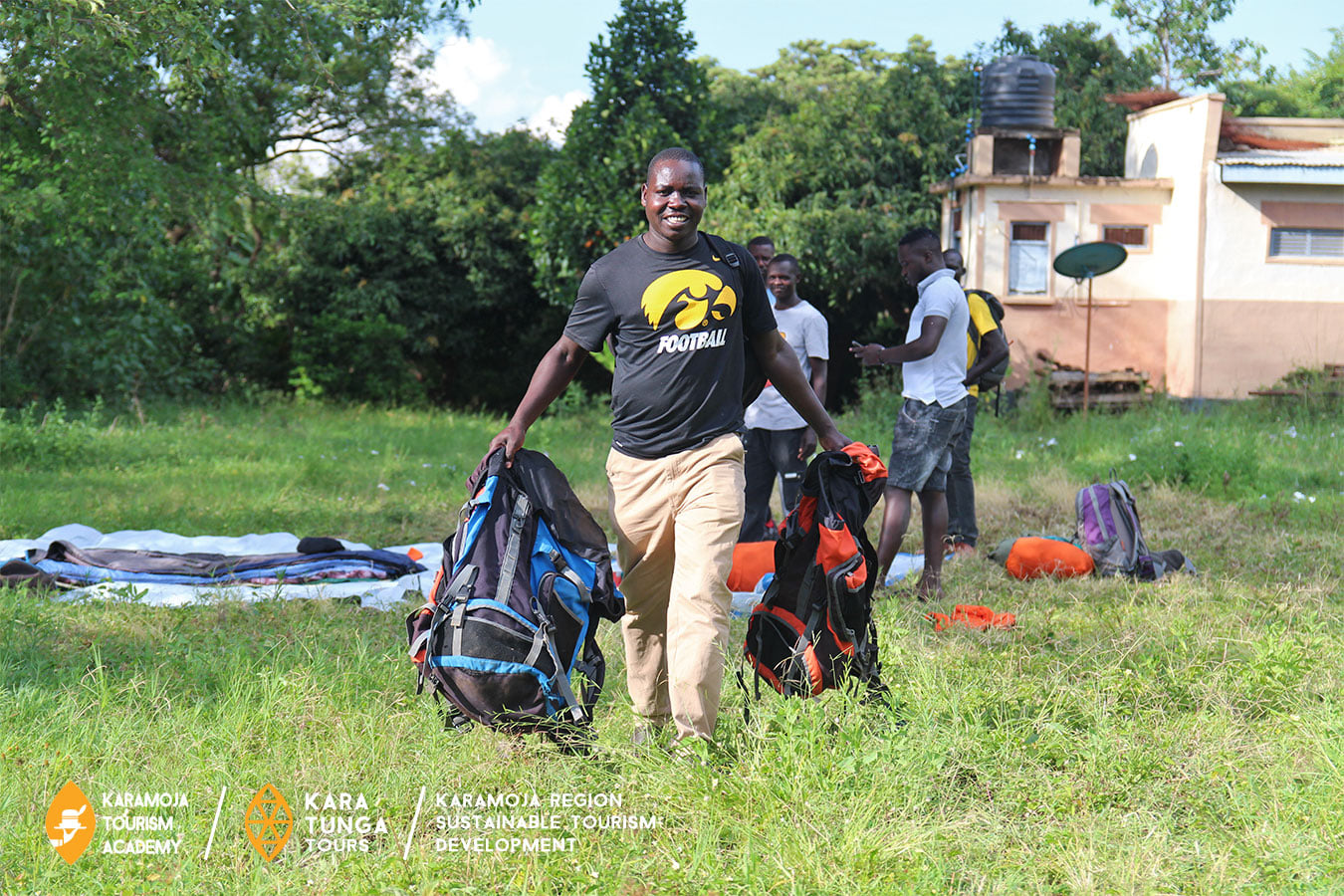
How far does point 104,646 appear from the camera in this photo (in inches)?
209

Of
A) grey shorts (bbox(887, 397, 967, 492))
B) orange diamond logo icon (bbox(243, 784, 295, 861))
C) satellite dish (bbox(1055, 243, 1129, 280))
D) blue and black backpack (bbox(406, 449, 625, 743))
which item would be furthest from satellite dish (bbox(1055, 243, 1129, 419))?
orange diamond logo icon (bbox(243, 784, 295, 861))

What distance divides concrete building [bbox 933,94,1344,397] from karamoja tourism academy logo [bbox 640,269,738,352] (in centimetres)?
1414

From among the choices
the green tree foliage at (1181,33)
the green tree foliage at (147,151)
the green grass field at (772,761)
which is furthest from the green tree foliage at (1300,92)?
the green grass field at (772,761)

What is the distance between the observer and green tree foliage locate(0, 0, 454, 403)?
7.45 metres

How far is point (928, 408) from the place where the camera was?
655cm

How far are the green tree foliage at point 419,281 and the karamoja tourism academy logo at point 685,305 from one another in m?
15.0

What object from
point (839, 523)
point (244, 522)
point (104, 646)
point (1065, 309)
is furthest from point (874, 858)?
point (1065, 309)

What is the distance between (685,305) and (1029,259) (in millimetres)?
14662

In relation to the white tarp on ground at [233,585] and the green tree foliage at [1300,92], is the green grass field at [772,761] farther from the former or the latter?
the green tree foliage at [1300,92]

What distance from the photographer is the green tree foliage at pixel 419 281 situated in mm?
18719

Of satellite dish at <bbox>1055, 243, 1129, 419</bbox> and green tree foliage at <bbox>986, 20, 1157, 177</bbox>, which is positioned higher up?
green tree foliage at <bbox>986, 20, 1157, 177</bbox>

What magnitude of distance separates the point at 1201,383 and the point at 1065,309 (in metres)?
2.16

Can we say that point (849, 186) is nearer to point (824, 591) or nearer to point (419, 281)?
point (419, 281)

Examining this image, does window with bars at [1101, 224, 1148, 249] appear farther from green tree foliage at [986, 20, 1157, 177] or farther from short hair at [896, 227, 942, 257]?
short hair at [896, 227, 942, 257]
